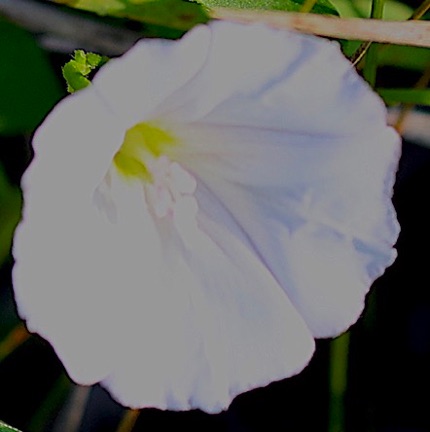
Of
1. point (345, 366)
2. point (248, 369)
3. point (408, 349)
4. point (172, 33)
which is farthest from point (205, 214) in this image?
point (408, 349)

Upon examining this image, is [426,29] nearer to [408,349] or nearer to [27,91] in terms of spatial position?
[27,91]

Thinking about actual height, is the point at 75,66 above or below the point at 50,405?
above

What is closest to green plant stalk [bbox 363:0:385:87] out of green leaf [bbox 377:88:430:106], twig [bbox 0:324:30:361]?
green leaf [bbox 377:88:430:106]

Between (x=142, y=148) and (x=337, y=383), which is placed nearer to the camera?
Result: (x=142, y=148)

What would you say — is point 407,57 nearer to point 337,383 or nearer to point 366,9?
point 366,9

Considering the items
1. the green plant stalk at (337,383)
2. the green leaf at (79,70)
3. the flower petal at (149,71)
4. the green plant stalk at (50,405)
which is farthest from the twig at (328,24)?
the green plant stalk at (50,405)

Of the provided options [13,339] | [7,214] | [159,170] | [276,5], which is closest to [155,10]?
[276,5]

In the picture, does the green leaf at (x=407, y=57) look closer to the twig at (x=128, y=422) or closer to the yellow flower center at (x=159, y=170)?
the yellow flower center at (x=159, y=170)
